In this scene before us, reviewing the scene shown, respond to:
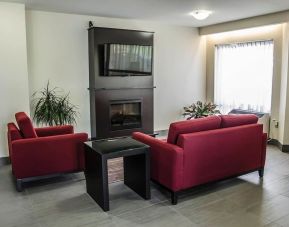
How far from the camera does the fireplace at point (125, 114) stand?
5.82 meters

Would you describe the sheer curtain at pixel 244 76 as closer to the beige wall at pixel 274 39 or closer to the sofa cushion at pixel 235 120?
the beige wall at pixel 274 39

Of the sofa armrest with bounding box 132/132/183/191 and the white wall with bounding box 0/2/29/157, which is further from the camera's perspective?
the white wall with bounding box 0/2/29/157

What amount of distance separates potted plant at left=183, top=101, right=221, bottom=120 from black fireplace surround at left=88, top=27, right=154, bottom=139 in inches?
41.6

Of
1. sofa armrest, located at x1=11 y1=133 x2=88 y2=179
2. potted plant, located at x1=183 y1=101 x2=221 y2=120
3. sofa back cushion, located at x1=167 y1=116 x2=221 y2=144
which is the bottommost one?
sofa armrest, located at x1=11 y1=133 x2=88 y2=179

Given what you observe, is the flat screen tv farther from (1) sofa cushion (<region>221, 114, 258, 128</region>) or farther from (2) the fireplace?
(1) sofa cushion (<region>221, 114, 258, 128</region>)

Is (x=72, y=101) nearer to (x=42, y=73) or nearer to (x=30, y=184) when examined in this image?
(x=42, y=73)

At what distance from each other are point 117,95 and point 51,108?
1.34 m

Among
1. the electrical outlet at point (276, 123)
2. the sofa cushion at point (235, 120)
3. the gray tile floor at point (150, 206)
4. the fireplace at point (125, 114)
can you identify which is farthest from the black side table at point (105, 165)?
the electrical outlet at point (276, 123)

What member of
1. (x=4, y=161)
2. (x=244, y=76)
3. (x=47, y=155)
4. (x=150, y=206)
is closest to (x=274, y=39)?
(x=244, y=76)

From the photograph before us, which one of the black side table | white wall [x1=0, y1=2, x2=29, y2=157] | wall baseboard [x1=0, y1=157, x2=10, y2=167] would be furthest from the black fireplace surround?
the black side table

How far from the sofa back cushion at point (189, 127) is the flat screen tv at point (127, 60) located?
269cm

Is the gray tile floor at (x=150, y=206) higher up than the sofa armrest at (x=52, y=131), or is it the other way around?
the sofa armrest at (x=52, y=131)

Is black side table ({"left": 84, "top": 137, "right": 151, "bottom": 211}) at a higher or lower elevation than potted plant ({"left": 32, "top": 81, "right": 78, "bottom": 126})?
lower

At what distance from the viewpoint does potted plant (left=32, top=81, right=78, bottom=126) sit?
499 cm
